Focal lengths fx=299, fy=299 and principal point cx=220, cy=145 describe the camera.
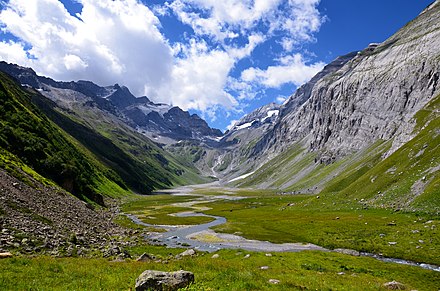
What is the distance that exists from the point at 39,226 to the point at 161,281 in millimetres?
31192

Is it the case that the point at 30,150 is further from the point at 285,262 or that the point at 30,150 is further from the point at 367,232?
the point at 367,232

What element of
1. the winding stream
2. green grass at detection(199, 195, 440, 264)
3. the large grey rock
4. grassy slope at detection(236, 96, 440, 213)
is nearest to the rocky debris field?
the winding stream

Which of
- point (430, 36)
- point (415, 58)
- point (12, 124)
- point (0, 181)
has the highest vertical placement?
point (430, 36)

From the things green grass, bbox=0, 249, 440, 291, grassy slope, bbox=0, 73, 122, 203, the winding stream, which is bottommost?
the winding stream

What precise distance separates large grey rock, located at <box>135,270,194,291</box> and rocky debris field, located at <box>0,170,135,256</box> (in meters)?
18.5

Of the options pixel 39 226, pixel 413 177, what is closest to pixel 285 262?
pixel 39 226

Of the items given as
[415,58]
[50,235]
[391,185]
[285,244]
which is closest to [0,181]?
[50,235]

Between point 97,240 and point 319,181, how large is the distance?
170721 millimetres

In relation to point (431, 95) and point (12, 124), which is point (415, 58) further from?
point (12, 124)

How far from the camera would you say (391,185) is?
93.9m

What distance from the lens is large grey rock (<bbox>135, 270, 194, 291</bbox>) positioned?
1505 cm

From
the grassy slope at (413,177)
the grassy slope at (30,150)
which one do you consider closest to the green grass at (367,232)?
the grassy slope at (413,177)

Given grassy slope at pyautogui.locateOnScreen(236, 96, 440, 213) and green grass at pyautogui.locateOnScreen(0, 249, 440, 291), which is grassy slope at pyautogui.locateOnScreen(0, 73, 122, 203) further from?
grassy slope at pyautogui.locateOnScreen(236, 96, 440, 213)

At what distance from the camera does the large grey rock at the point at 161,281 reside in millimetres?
15055
